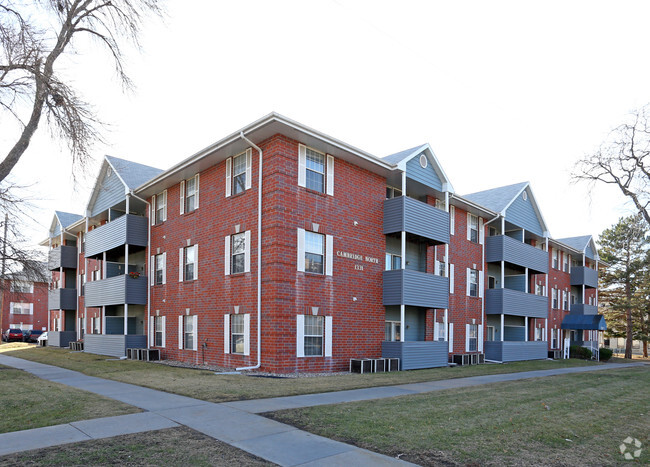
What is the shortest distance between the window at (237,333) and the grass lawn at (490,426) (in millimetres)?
8031

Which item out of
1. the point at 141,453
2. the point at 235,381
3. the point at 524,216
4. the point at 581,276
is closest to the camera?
the point at 141,453

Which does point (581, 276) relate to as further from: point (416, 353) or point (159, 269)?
point (159, 269)

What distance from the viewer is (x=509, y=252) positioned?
2756 cm

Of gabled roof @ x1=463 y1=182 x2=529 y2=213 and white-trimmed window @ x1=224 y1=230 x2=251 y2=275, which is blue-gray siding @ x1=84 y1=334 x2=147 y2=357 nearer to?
white-trimmed window @ x1=224 y1=230 x2=251 y2=275

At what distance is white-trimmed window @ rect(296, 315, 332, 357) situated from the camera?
16.5 m

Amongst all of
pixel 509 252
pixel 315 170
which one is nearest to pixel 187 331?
pixel 315 170

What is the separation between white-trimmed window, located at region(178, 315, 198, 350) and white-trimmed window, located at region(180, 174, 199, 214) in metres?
4.76

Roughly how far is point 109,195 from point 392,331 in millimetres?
17623

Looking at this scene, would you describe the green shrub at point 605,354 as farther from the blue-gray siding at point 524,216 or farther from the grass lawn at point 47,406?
the grass lawn at point 47,406

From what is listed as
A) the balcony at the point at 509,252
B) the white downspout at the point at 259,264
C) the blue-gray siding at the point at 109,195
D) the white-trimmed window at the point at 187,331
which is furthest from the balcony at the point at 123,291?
the balcony at the point at 509,252

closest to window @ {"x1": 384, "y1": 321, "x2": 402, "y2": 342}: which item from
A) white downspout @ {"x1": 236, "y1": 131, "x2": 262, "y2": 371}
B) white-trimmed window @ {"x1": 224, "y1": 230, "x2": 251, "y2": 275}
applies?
white downspout @ {"x1": 236, "y1": 131, "x2": 262, "y2": 371}

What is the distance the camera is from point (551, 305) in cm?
3619

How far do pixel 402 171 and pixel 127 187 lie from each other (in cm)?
1407

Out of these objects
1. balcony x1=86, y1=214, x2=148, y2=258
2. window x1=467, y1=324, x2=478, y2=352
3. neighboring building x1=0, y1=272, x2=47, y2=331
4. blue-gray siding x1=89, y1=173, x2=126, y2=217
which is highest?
blue-gray siding x1=89, y1=173, x2=126, y2=217
